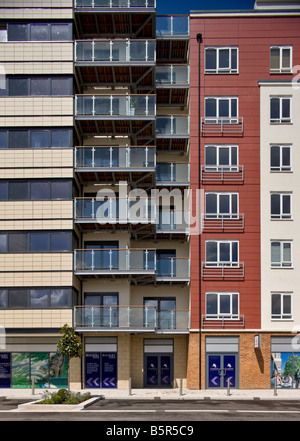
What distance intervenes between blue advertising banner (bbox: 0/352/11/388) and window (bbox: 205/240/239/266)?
13.0 metres

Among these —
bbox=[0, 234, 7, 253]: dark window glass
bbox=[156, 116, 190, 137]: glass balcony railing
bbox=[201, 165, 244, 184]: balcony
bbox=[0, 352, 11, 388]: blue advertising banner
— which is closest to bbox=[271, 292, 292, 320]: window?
bbox=[201, 165, 244, 184]: balcony

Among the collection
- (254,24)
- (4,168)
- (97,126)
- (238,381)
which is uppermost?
(254,24)

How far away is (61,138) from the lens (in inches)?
1297

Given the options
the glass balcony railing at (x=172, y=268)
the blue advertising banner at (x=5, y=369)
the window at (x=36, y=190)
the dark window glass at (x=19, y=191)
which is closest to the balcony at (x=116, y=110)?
the window at (x=36, y=190)

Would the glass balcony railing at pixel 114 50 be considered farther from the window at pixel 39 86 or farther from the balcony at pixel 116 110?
the balcony at pixel 116 110

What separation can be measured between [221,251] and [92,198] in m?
8.30

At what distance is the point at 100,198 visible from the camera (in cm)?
3306

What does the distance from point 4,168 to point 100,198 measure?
232 inches

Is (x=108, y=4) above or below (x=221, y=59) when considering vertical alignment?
above

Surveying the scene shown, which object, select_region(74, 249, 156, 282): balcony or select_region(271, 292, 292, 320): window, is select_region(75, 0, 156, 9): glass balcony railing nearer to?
select_region(74, 249, 156, 282): balcony

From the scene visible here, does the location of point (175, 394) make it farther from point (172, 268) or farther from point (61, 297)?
point (61, 297)

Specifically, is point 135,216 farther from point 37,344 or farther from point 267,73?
point 267,73

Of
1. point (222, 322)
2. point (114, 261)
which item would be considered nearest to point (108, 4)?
point (114, 261)
